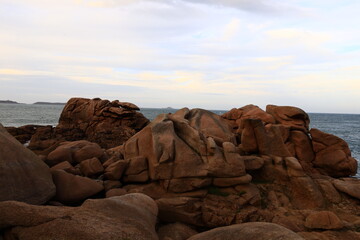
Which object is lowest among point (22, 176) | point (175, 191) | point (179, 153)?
point (175, 191)

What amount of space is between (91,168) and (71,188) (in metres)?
2.74

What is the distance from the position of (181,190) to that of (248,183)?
144 inches

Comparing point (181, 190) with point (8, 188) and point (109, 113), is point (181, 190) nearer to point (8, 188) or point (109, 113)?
point (8, 188)

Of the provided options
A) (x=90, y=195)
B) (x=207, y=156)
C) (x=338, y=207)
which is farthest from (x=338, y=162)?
(x=90, y=195)

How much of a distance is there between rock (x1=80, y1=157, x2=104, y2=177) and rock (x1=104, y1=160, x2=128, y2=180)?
50 cm

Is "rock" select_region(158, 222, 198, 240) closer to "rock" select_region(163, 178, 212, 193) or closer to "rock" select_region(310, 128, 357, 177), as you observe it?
"rock" select_region(163, 178, 212, 193)

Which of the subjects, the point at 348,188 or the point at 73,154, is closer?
the point at 348,188

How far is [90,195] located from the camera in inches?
566

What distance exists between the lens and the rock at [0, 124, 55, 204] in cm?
1126

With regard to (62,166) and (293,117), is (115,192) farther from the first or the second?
(293,117)

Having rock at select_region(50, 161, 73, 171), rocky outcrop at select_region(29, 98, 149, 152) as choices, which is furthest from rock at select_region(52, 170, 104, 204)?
rocky outcrop at select_region(29, 98, 149, 152)

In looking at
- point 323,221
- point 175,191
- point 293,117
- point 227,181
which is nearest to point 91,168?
point 175,191

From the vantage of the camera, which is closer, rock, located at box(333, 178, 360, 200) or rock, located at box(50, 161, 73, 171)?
rock, located at box(50, 161, 73, 171)

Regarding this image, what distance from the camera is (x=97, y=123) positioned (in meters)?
39.8
